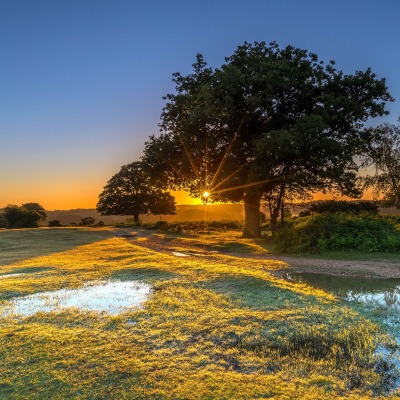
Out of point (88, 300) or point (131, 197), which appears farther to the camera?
point (131, 197)

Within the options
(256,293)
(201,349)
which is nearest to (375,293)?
(256,293)

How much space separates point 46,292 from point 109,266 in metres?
4.96

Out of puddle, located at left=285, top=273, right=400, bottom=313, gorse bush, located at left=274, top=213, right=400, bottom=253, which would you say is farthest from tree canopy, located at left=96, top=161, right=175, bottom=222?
puddle, located at left=285, top=273, right=400, bottom=313

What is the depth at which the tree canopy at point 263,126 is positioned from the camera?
23.1 metres

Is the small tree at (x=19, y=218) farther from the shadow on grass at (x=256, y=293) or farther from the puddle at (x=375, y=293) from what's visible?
the puddle at (x=375, y=293)

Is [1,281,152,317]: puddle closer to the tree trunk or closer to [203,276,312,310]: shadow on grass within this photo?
[203,276,312,310]: shadow on grass

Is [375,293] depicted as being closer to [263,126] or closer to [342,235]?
[342,235]

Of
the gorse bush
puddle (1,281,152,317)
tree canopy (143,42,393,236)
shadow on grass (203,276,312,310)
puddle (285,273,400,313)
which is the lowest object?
puddle (285,273,400,313)

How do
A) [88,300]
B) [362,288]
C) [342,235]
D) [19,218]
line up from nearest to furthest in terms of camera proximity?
[88,300], [362,288], [342,235], [19,218]

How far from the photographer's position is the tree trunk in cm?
2952

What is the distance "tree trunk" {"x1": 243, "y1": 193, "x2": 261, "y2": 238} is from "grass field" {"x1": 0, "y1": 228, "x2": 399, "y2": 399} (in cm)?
1935

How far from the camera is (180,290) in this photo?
1030 cm

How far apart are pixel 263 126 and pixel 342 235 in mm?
10207

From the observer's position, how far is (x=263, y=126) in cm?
2592
